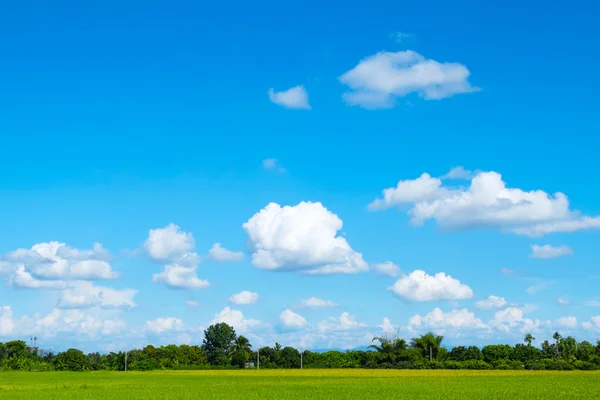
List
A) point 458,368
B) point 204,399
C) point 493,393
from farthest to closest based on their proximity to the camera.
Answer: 1. point 458,368
2. point 493,393
3. point 204,399

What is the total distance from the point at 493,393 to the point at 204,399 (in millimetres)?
17512

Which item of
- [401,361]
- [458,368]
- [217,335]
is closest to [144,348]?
[217,335]

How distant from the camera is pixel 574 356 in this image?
3878 inches

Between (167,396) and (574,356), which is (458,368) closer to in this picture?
(574,356)

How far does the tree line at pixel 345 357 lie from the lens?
97500mm

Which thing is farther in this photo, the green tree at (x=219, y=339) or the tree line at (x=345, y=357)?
the green tree at (x=219, y=339)

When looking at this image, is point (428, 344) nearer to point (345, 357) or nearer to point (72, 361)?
point (345, 357)

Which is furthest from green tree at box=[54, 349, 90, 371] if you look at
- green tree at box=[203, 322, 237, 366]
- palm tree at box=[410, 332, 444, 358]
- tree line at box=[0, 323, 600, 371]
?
A: palm tree at box=[410, 332, 444, 358]

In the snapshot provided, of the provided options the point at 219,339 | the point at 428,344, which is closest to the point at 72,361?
the point at 219,339

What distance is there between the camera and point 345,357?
365 feet

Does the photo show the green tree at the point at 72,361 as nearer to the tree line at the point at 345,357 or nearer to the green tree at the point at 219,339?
the tree line at the point at 345,357

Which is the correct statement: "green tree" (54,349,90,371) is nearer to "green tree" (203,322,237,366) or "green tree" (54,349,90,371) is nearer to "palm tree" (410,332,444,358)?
"green tree" (203,322,237,366)

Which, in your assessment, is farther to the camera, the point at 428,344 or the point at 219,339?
the point at 219,339

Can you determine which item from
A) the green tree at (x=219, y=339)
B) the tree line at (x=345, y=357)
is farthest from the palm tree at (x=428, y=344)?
the green tree at (x=219, y=339)
